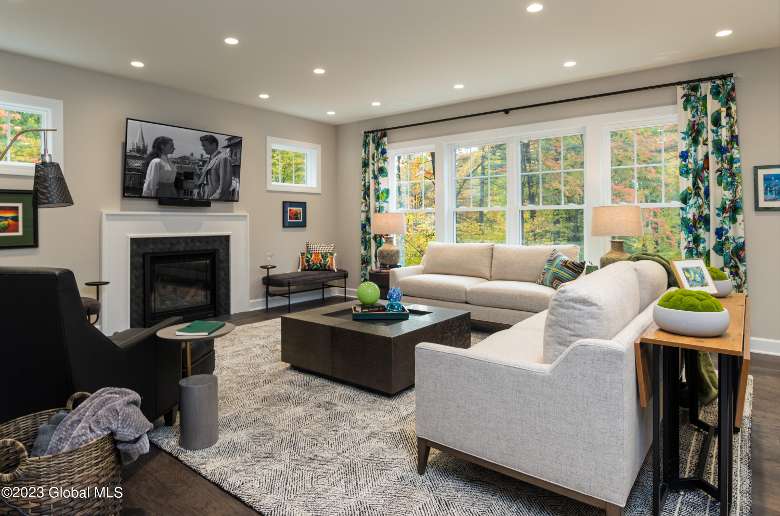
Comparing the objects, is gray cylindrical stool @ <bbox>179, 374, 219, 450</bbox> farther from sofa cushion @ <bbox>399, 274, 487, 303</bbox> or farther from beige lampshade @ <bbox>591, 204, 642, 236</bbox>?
beige lampshade @ <bbox>591, 204, 642, 236</bbox>

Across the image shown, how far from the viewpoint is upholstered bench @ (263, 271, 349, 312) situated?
20.0 ft

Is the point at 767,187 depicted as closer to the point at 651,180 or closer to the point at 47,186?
the point at 651,180

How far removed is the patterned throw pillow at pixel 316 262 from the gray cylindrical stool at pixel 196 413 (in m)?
4.46

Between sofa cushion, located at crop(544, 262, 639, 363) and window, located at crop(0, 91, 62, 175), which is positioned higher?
window, located at crop(0, 91, 62, 175)

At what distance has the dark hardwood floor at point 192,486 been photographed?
1892mm

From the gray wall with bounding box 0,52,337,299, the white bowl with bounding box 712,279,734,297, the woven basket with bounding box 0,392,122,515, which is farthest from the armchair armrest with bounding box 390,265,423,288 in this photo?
the woven basket with bounding box 0,392,122,515

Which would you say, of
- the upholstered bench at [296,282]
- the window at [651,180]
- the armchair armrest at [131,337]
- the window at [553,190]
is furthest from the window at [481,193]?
the armchair armrest at [131,337]

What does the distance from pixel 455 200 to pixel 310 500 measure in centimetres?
499

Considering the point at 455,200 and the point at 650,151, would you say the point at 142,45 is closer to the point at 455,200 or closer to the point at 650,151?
the point at 455,200

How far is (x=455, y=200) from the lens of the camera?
6418 mm

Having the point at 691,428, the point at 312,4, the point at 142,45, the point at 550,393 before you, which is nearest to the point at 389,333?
the point at 550,393

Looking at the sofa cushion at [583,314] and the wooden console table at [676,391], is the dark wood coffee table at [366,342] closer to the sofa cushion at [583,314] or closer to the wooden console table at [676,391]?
the sofa cushion at [583,314]

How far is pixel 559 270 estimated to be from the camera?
4633 mm

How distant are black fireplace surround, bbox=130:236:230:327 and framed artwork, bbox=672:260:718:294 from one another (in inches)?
199
